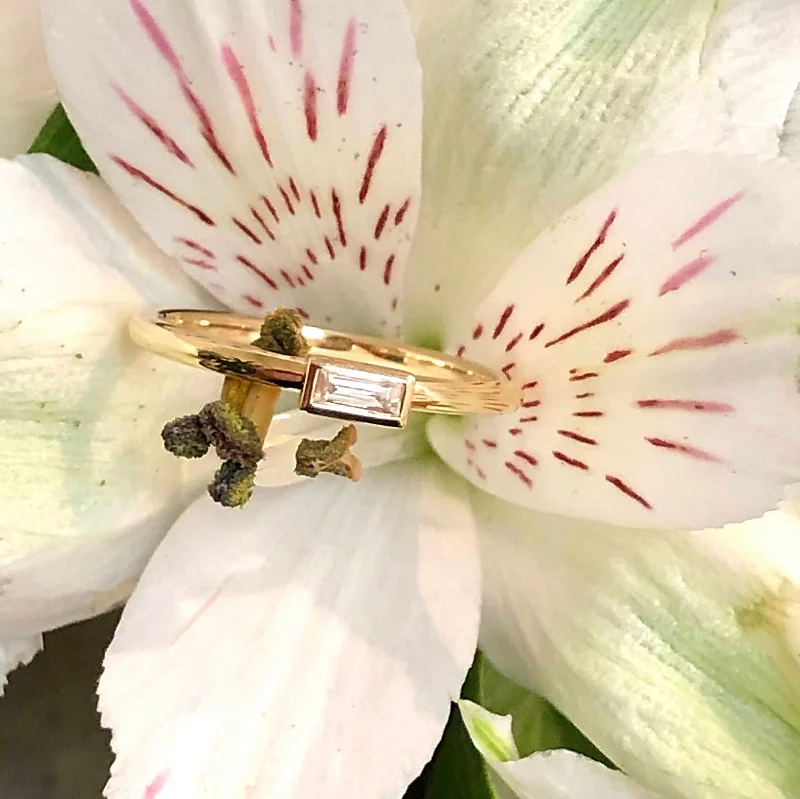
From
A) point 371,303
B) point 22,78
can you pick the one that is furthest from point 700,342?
point 22,78

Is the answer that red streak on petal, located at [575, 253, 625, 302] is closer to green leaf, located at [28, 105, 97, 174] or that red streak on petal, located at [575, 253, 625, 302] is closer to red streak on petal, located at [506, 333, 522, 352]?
red streak on petal, located at [506, 333, 522, 352]

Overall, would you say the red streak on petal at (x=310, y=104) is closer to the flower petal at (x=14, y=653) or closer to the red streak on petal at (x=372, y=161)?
the red streak on petal at (x=372, y=161)

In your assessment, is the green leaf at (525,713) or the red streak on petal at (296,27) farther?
the green leaf at (525,713)

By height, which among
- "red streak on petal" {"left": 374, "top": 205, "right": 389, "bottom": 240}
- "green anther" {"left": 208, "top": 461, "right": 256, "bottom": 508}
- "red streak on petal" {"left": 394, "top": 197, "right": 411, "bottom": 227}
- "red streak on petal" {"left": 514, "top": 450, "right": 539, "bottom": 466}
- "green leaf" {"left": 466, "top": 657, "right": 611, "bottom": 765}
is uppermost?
"red streak on petal" {"left": 394, "top": 197, "right": 411, "bottom": 227}

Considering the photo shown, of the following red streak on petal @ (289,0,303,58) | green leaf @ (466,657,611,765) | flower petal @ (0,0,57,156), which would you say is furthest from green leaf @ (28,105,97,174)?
green leaf @ (466,657,611,765)

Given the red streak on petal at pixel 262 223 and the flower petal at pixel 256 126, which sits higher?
the flower petal at pixel 256 126

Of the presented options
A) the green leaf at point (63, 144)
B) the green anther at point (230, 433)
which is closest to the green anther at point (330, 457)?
the green anther at point (230, 433)

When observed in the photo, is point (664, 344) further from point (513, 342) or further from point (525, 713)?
point (525, 713)
